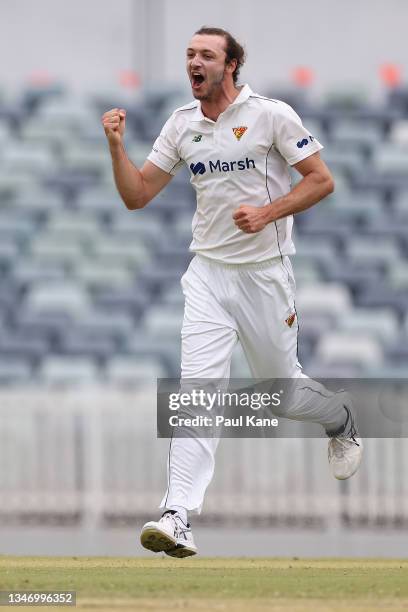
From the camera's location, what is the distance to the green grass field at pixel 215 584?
650 centimetres

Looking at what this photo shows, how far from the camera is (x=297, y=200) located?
24.5 ft

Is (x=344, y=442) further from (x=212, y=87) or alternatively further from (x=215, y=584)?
(x=212, y=87)

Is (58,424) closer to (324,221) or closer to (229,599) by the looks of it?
(324,221)

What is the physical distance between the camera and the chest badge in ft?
24.8

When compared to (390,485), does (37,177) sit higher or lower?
higher

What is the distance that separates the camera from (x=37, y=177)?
62.1ft

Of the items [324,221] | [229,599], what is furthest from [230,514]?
[229,599]

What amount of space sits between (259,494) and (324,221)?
4.47 m

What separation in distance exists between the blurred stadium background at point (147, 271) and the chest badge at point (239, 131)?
4431 millimetres

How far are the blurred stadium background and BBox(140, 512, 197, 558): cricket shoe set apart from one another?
393cm

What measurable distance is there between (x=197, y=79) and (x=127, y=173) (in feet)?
1.84

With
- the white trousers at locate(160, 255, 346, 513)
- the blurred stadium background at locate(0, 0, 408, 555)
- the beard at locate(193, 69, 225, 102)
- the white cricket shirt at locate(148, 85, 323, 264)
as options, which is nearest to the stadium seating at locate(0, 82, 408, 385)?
the blurred stadium background at locate(0, 0, 408, 555)

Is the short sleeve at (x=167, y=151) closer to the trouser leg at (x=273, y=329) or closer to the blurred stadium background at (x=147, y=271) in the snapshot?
the trouser leg at (x=273, y=329)

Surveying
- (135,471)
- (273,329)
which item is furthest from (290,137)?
(135,471)
